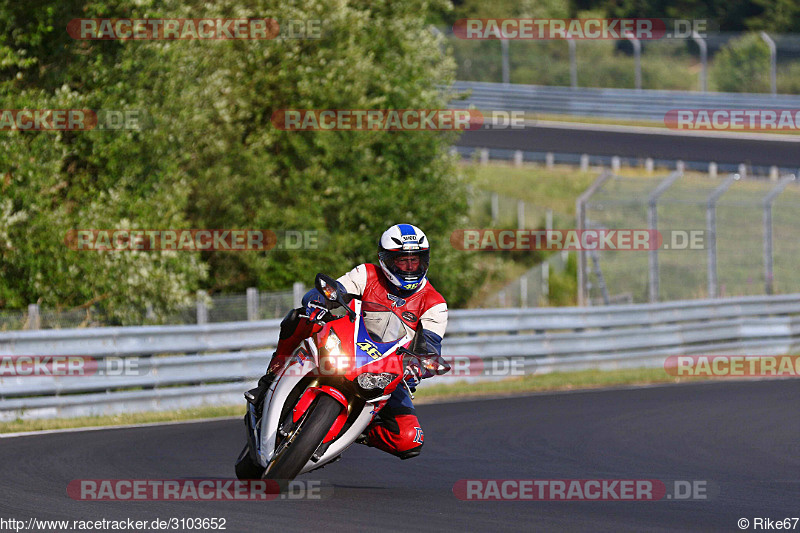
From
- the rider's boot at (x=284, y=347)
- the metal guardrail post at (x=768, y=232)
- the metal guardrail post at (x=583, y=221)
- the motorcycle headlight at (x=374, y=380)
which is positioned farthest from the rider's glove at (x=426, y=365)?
the metal guardrail post at (x=768, y=232)

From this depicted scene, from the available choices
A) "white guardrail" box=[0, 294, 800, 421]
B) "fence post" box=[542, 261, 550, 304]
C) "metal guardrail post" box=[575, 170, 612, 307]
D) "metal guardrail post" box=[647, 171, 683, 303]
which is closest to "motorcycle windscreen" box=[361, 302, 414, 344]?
"white guardrail" box=[0, 294, 800, 421]

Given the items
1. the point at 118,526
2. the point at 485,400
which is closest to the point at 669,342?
the point at 485,400

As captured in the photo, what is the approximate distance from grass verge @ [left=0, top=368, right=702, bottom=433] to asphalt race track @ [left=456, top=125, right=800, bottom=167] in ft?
61.3

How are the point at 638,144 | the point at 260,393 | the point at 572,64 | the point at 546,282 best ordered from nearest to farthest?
the point at 260,393 → the point at 546,282 → the point at 638,144 → the point at 572,64

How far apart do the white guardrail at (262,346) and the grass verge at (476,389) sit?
0.51 ft

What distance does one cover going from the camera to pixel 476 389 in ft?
58.0

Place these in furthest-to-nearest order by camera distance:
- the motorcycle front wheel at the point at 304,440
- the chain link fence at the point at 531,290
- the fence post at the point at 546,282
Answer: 1. the fence post at the point at 546,282
2. the chain link fence at the point at 531,290
3. the motorcycle front wheel at the point at 304,440

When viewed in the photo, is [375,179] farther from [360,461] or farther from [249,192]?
[360,461]

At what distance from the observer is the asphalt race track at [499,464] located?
7004 millimetres

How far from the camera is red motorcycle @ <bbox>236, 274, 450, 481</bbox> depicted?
7520 mm

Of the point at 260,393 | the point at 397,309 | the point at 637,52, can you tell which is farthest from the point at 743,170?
the point at 260,393

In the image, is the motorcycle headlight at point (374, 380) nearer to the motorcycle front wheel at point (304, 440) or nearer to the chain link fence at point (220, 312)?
the motorcycle front wheel at point (304, 440)

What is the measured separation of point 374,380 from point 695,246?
19.9 meters

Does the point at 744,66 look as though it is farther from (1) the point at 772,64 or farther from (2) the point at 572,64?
(2) the point at 572,64
